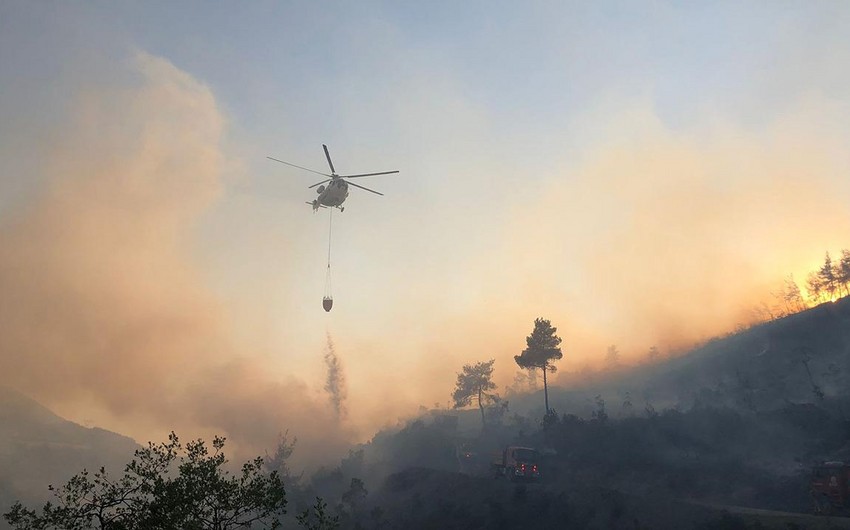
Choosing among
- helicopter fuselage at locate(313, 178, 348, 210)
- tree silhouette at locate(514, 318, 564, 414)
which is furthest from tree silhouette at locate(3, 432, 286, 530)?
tree silhouette at locate(514, 318, 564, 414)

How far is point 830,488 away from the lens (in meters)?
42.9

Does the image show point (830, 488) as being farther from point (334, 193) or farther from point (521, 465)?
point (334, 193)

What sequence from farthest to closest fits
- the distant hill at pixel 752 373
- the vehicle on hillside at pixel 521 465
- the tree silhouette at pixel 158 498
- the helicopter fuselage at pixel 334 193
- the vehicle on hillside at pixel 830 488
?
1. the distant hill at pixel 752 373
2. the vehicle on hillside at pixel 521 465
3. the helicopter fuselage at pixel 334 193
4. the vehicle on hillside at pixel 830 488
5. the tree silhouette at pixel 158 498

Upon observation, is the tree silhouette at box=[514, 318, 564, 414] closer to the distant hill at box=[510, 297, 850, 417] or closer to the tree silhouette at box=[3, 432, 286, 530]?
the distant hill at box=[510, 297, 850, 417]

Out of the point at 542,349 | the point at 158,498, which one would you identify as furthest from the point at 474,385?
the point at 158,498

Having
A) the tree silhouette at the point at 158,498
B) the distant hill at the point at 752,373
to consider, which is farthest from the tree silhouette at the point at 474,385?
the tree silhouette at the point at 158,498

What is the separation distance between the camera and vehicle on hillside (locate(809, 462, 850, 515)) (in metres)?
42.2

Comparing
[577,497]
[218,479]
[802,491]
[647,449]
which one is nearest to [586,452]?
[647,449]

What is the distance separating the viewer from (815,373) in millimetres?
101312

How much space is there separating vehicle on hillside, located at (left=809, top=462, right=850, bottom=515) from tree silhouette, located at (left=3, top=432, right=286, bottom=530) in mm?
47947

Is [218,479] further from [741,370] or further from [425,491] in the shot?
[741,370]

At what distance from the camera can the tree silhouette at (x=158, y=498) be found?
19047mm

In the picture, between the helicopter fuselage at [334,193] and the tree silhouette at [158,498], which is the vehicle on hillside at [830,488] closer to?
the tree silhouette at [158,498]

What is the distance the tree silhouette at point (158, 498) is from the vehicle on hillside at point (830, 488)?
1888 inches
